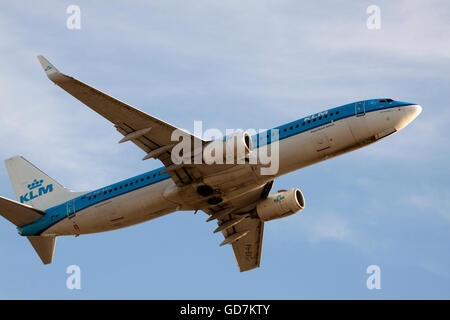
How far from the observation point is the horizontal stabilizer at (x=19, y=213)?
1961 inches

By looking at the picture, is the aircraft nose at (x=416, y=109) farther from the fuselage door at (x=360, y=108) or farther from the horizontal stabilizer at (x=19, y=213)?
the horizontal stabilizer at (x=19, y=213)

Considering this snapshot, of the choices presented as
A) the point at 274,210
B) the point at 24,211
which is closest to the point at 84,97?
the point at 24,211

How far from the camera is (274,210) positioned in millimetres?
52062

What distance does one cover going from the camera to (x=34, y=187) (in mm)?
55812

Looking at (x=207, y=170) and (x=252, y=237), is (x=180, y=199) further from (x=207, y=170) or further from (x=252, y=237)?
(x=252, y=237)

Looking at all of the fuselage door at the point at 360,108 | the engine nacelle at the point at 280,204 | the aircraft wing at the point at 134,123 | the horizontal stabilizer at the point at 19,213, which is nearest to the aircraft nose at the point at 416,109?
the fuselage door at the point at 360,108

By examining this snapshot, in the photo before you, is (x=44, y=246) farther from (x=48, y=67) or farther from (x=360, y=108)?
(x=360, y=108)

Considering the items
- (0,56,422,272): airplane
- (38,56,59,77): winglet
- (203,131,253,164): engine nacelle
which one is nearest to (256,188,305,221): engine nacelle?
(0,56,422,272): airplane

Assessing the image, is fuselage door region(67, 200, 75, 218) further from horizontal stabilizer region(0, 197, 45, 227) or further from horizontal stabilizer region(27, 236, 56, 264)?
horizontal stabilizer region(27, 236, 56, 264)

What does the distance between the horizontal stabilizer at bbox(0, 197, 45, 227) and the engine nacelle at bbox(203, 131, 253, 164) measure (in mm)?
15564

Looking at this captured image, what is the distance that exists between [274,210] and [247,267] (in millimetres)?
8280

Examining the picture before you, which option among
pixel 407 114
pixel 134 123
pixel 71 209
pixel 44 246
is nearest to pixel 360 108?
pixel 407 114

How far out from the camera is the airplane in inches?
1746

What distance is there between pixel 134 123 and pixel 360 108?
15.3 m
